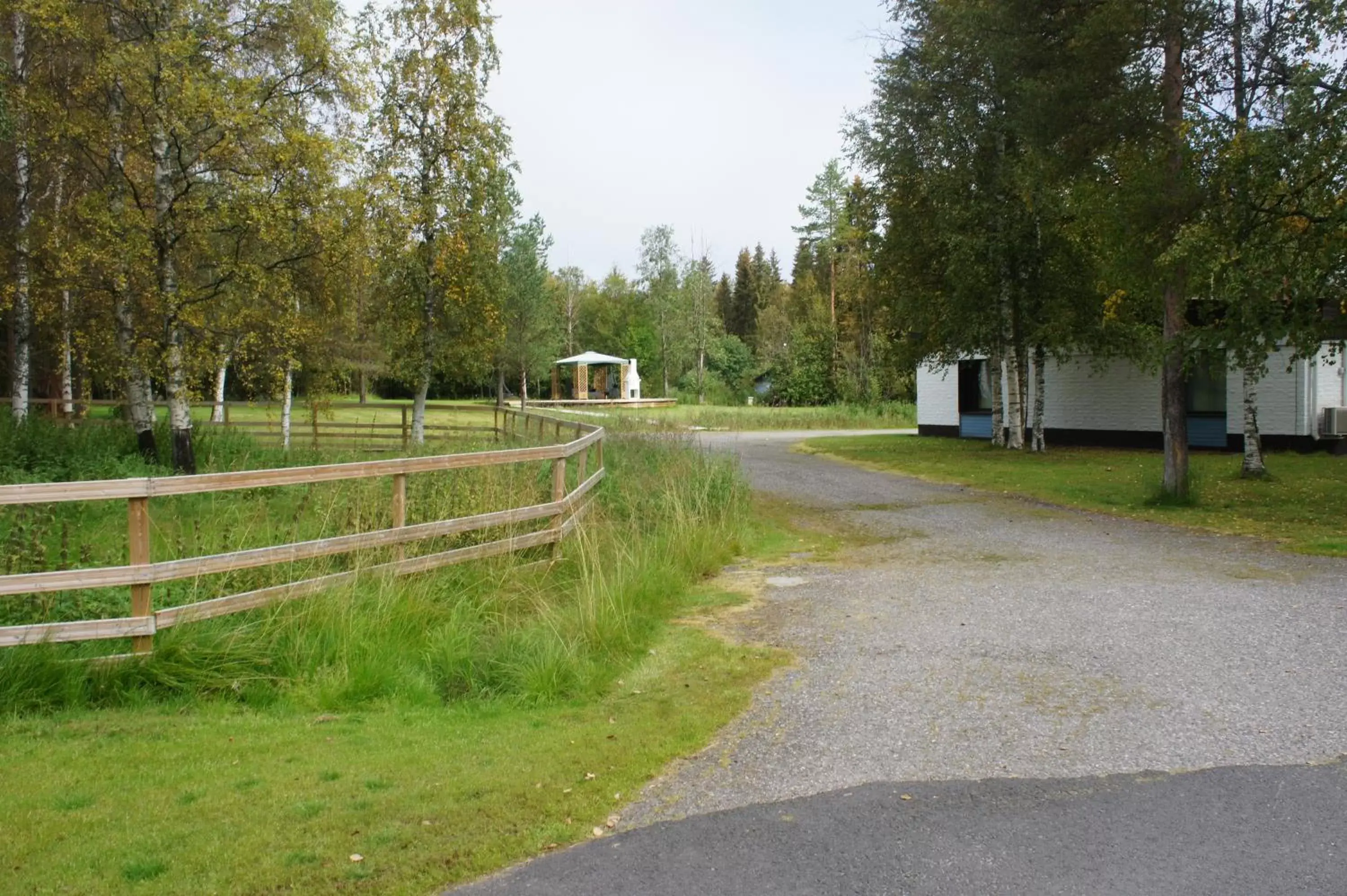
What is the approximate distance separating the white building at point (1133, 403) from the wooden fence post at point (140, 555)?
1800 cm

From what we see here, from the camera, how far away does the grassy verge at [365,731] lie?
324 cm

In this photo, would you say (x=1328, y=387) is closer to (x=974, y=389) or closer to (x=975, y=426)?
(x=975, y=426)

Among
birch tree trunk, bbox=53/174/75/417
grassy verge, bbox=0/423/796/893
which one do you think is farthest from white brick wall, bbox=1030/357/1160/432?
birch tree trunk, bbox=53/174/75/417

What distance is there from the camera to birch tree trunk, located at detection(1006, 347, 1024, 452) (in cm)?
2234

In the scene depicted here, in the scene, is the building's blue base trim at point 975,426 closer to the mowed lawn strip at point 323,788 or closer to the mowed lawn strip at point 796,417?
the mowed lawn strip at point 796,417

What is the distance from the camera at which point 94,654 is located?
5.29m

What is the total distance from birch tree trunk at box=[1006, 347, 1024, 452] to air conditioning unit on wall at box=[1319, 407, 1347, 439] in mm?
6214

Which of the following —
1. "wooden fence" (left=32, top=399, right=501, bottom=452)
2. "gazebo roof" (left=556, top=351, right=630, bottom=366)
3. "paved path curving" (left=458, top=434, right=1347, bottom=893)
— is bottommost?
"paved path curving" (left=458, top=434, right=1347, bottom=893)

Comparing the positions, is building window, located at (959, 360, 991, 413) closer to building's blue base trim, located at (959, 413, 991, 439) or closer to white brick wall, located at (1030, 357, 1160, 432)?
building's blue base trim, located at (959, 413, 991, 439)

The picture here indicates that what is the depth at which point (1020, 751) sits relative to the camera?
13.8 feet

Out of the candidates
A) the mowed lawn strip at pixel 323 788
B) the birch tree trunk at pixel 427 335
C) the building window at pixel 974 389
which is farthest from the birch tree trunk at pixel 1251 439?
the birch tree trunk at pixel 427 335

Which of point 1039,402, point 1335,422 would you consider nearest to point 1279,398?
point 1335,422

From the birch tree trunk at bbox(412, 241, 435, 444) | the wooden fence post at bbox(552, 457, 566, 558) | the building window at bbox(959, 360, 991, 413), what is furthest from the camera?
the building window at bbox(959, 360, 991, 413)

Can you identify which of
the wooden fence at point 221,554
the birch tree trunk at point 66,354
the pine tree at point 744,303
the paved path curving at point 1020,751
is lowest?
the paved path curving at point 1020,751
